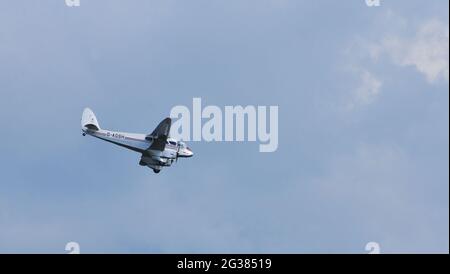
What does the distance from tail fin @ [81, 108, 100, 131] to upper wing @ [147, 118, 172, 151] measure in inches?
408

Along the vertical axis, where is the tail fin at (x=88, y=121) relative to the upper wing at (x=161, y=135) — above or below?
above

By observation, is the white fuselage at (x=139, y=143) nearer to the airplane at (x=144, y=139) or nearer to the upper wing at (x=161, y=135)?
the airplane at (x=144, y=139)

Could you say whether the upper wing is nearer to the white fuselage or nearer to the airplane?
the airplane

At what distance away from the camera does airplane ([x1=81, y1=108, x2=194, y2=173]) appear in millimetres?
195000

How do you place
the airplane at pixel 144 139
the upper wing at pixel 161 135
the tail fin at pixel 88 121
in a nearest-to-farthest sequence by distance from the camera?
the upper wing at pixel 161 135, the airplane at pixel 144 139, the tail fin at pixel 88 121

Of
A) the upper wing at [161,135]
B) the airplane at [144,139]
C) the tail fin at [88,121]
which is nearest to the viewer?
the upper wing at [161,135]

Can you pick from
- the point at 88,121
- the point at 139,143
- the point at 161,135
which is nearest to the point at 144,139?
the point at 139,143

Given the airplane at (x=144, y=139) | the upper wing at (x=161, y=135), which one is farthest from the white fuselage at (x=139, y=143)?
the upper wing at (x=161, y=135)

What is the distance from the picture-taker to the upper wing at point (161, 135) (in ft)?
637

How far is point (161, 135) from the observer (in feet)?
643

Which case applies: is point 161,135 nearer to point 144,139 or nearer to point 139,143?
point 144,139

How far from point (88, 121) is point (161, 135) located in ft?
46.3
